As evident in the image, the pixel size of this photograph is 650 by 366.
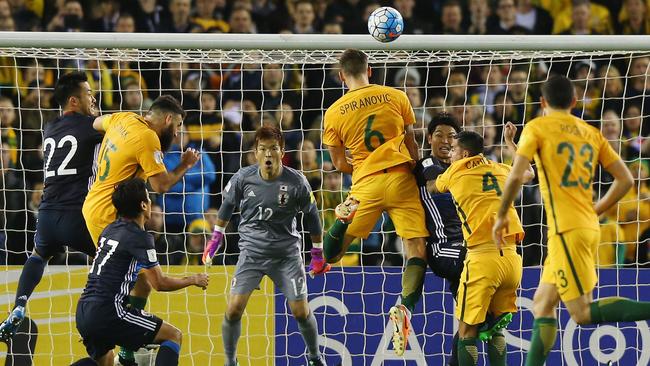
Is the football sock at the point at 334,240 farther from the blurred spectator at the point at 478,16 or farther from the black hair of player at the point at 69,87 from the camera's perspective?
the blurred spectator at the point at 478,16

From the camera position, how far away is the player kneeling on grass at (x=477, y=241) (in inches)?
332

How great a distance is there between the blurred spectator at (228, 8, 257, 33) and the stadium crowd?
2cm

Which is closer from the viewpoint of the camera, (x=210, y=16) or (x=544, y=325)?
(x=544, y=325)

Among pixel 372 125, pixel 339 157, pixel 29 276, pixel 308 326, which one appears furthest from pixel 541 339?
pixel 29 276

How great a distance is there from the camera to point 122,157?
902cm

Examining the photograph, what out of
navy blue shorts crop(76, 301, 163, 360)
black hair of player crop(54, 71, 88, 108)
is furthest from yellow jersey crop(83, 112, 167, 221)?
navy blue shorts crop(76, 301, 163, 360)

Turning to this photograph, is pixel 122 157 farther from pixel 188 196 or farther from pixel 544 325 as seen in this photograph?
Result: pixel 544 325

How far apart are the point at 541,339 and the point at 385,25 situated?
273cm

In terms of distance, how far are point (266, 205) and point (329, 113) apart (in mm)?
962

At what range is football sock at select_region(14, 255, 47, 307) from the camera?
30.9 ft

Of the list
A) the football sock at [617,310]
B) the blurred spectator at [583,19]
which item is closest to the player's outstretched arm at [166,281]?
the football sock at [617,310]

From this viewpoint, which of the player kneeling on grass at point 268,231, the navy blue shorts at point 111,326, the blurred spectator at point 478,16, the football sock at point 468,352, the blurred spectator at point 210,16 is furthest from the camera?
the blurred spectator at point 478,16

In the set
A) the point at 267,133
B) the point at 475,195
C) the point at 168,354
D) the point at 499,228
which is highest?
the point at 267,133

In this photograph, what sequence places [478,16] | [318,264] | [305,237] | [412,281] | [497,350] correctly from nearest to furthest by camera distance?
[497,350]
[412,281]
[318,264]
[305,237]
[478,16]
